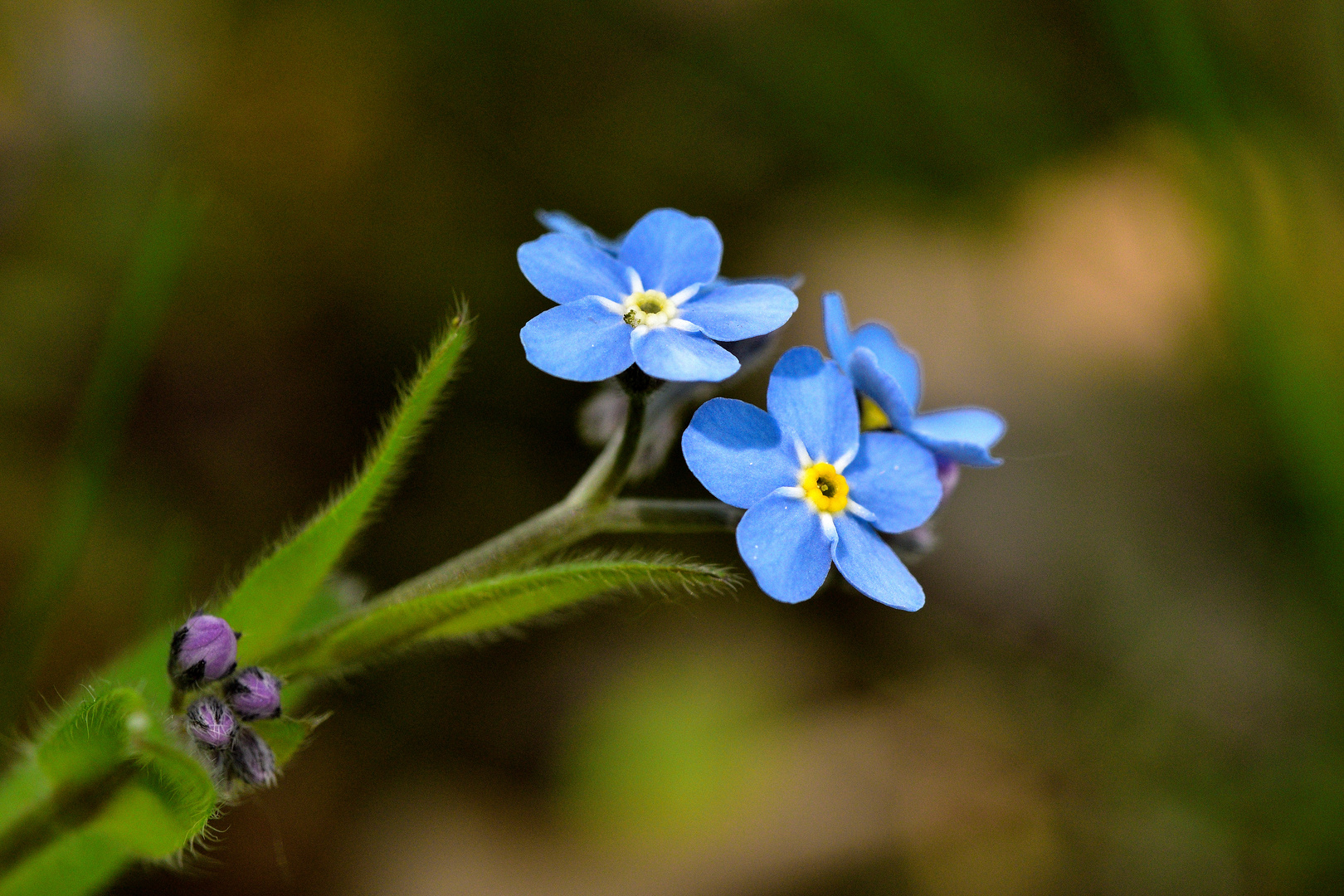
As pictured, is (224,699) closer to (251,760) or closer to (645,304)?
(251,760)

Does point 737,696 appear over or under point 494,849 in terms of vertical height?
over

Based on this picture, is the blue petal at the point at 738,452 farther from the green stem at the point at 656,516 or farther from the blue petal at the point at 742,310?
the green stem at the point at 656,516

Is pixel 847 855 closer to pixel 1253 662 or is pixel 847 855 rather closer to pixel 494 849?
pixel 494 849

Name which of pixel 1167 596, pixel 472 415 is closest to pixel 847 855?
pixel 1167 596

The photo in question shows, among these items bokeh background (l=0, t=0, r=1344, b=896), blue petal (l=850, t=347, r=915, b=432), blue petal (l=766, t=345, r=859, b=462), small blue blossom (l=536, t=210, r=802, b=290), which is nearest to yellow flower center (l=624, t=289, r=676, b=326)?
small blue blossom (l=536, t=210, r=802, b=290)

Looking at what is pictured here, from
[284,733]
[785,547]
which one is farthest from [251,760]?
[785,547]

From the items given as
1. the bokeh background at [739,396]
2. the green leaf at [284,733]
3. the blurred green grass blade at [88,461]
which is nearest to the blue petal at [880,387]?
the green leaf at [284,733]

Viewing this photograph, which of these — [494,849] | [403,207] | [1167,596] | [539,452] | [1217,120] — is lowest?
[494,849]
